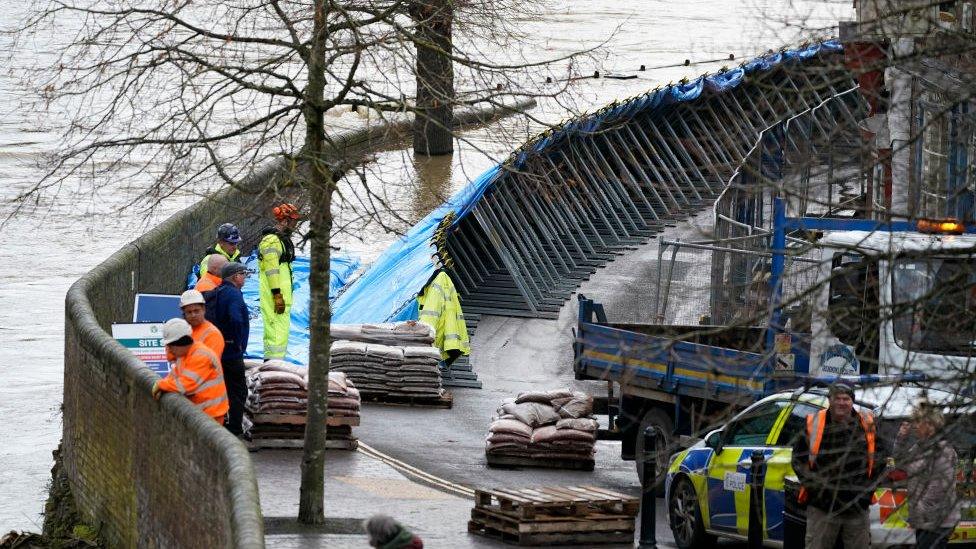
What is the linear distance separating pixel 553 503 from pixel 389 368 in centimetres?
640

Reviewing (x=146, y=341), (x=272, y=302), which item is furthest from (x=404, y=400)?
(x=146, y=341)

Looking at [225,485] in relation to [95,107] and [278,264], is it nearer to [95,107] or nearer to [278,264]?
[278,264]

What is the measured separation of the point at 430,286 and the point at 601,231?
964 centimetres

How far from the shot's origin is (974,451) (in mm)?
9773

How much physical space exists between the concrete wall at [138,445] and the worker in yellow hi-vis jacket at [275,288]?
4.86 feet

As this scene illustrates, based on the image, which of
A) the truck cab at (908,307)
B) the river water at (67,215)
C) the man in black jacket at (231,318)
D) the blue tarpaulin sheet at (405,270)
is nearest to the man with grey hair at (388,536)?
the truck cab at (908,307)

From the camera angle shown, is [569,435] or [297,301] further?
[297,301]

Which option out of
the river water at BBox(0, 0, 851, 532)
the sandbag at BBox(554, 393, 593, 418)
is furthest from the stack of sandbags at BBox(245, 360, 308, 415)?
the sandbag at BBox(554, 393, 593, 418)

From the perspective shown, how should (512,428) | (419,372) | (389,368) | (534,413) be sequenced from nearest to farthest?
(512,428), (534,413), (389,368), (419,372)

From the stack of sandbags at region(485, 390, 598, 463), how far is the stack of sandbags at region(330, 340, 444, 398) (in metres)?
2.40

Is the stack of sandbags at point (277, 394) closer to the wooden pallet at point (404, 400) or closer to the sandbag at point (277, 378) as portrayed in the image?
the sandbag at point (277, 378)

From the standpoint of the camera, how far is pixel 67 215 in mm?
35875

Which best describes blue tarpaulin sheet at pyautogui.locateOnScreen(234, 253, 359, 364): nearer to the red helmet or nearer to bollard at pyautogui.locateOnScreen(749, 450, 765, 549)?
the red helmet

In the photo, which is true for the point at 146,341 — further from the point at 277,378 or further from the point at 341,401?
the point at 341,401
